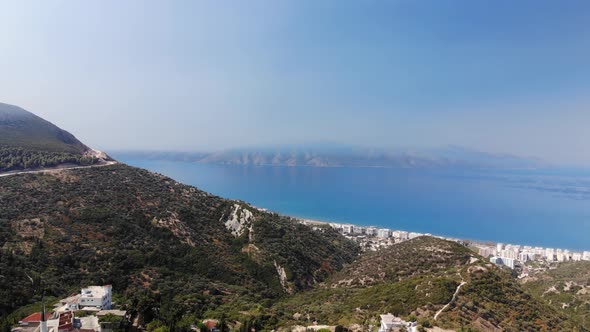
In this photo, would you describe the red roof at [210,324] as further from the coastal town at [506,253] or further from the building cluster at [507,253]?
the building cluster at [507,253]

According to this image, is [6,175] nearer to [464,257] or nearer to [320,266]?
[320,266]

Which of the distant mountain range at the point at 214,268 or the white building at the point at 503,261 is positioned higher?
the distant mountain range at the point at 214,268

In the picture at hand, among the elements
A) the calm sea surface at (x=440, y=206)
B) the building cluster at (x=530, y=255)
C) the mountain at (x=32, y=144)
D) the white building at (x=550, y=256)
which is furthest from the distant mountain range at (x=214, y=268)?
the calm sea surface at (x=440, y=206)

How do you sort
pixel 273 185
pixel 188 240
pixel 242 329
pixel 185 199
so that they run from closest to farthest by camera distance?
pixel 242 329 → pixel 188 240 → pixel 185 199 → pixel 273 185

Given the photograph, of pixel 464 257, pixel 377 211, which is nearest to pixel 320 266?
pixel 464 257

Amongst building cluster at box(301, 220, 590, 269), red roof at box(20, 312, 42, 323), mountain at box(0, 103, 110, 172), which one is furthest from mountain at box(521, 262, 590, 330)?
mountain at box(0, 103, 110, 172)

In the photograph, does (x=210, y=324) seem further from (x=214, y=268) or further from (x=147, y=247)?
(x=147, y=247)
